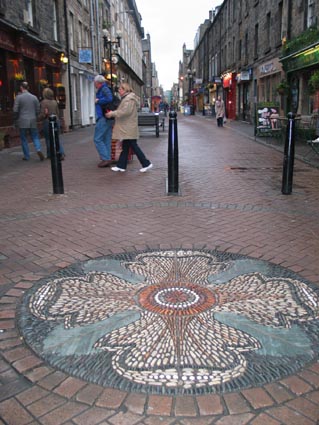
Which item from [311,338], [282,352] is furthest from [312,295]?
[282,352]

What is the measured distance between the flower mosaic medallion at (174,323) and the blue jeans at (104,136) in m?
5.61

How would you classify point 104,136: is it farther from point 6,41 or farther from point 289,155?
point 6,41

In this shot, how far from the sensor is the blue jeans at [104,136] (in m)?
8.98

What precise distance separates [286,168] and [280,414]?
5.12 meters

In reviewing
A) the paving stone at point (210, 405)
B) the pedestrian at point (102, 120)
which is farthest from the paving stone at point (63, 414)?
the pedestrian at point (102, 120)

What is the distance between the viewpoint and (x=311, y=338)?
2600mm

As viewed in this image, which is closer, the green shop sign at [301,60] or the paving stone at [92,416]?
the paving stone at [92,416]

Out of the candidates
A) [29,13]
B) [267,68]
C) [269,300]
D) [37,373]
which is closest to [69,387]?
[37,373]

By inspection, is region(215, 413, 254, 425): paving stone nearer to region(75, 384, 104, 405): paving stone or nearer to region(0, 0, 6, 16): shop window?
region(75, 384, 104, 405): paving stone

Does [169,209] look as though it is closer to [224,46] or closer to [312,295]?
[312,295]

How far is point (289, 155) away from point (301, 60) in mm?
10804

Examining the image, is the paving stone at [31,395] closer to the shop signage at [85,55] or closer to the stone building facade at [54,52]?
the stone building facade at [54,52]

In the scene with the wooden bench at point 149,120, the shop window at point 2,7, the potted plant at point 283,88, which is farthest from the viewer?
the wooden bench at point 149,120

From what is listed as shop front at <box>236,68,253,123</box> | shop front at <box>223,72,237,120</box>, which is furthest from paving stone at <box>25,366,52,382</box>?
shop front at <box>223,72,237,120</box>
